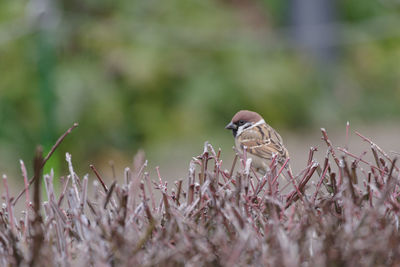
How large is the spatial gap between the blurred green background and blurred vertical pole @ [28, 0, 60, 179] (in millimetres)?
13

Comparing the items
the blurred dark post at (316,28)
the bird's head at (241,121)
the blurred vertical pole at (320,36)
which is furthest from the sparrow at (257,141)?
the blurred dark post at (316,28)

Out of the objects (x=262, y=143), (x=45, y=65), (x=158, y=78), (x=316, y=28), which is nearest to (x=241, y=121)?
(x=262, y=143)

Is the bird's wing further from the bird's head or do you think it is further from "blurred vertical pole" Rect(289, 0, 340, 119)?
"blurred vertical pole" Rect(289, 0, 340, 119)

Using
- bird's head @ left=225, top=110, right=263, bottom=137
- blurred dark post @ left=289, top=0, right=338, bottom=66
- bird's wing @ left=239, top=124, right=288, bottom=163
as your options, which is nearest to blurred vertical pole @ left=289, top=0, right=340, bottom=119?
blurred dark post @ left=289, top=0, right=338, bottom=66

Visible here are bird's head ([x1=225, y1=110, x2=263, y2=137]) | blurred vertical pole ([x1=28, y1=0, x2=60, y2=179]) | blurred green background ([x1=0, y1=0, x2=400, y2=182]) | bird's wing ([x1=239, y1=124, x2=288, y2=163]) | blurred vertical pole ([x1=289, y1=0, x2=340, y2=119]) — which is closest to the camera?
bird's head ([x1=225, y1=110, x2=263, y2=137])

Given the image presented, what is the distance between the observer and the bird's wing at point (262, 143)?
12.4 feet

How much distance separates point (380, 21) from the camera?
934cm

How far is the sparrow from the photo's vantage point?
3.59 m

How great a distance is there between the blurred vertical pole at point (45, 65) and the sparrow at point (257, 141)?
1.85m

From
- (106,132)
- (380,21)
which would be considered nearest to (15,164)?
(106,132)

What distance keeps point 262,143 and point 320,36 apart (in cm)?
455

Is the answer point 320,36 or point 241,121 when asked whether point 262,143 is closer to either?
point 241,121

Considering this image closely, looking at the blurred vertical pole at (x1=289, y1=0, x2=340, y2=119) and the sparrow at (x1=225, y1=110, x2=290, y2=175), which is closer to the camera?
the sparrow at (x1=225, y1=110, x2=290, y2=175)

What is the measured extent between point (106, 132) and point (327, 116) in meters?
2.17
